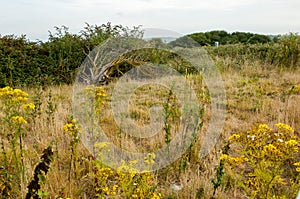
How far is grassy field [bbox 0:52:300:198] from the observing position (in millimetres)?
2088

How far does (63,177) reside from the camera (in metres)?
2.40

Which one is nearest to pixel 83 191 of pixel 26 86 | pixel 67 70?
pixel 26 86

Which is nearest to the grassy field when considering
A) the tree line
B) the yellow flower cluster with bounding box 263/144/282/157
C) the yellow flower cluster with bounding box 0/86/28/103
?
the yellow flower cluster with bounding box 0/86/28/103

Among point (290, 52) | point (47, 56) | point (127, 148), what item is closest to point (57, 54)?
point (47, 56)

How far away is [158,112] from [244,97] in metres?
1.89

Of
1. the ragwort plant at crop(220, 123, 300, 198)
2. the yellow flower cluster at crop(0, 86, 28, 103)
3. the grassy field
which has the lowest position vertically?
the grassy field

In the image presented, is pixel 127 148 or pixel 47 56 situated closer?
pixel 127 148

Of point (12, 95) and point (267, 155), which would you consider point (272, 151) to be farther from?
point (12, 95)

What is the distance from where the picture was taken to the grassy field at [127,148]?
2088mm

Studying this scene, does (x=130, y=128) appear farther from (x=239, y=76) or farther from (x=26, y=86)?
(x=239, y=76)

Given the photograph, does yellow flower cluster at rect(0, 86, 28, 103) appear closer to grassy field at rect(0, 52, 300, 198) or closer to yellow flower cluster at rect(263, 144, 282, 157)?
grassy field at rect(0, 52, 300, 198)

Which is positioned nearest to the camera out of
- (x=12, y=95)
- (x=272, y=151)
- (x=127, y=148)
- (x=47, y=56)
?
(x=272, y=151)

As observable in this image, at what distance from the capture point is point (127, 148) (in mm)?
3047

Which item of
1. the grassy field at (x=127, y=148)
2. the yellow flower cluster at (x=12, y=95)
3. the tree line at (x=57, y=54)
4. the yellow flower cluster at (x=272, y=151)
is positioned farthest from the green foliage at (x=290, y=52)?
the yellow flower cluster at (x=12, y=95)
